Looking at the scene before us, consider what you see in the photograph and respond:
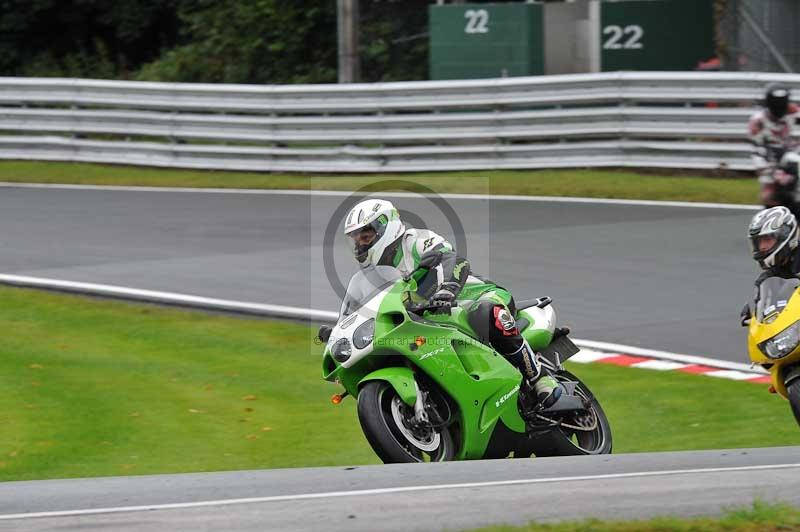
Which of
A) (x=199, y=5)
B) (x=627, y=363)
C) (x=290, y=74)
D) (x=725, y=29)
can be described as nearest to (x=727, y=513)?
Answer: (x=627, y=363)

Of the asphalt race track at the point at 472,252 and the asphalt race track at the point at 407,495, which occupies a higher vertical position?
the asphalt race track at the point at 407,495

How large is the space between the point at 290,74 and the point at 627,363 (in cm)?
1730

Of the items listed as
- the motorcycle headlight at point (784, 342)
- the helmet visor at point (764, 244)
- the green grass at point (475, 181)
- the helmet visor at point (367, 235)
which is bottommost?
the green grass at point (475, 181)

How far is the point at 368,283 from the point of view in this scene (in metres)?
7.04

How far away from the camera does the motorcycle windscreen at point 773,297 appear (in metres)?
7.23

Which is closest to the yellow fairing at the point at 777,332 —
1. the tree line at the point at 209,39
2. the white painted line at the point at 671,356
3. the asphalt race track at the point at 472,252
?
the white painted line at the point at 671,356

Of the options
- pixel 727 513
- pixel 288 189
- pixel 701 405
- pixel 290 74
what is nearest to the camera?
pixel 727 513

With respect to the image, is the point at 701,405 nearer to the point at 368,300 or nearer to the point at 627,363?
the point at 627,363

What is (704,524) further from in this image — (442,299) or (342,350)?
(342,350)

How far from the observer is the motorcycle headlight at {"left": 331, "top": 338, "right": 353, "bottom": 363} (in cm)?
678

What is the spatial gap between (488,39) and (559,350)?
13882 millimetres

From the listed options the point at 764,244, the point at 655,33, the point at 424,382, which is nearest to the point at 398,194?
the point at 655,33

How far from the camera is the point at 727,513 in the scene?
→ 16.8 feet

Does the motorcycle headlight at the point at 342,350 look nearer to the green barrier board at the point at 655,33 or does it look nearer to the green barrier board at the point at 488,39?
the green barrier board at the point at 488,39
